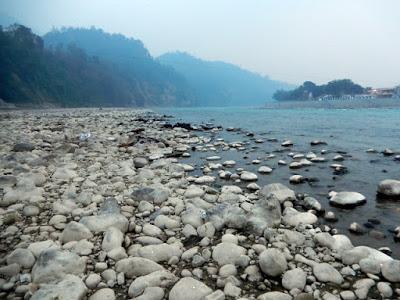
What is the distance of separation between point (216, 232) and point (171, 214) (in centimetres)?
114

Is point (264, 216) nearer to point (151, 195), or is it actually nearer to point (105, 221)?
point (151, 195)

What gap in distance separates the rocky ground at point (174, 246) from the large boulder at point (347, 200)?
2 cm

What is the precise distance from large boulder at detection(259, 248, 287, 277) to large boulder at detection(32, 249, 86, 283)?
2.42 meters

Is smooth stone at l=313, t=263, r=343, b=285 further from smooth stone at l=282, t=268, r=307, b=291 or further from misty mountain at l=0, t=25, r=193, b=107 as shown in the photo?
misty mountain at l=0, t=25, r=193, b=107

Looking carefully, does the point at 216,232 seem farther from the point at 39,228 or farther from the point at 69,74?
the point at 69,74


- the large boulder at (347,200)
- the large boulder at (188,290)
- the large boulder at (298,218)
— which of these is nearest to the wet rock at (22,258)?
the large boulder at (188,290)

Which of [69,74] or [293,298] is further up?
[69,74]

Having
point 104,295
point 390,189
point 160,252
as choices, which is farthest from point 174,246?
point 390,189

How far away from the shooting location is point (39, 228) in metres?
5.65

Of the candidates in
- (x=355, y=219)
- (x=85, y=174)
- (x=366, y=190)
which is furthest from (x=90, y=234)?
(x=366, y=190)

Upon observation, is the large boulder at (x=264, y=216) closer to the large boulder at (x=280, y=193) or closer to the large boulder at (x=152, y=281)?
the large boulder at (x=280, y=193)

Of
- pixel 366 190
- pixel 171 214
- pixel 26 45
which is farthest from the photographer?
pixel 26 45

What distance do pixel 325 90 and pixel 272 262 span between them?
16565cm

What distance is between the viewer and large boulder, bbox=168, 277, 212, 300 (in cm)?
390
